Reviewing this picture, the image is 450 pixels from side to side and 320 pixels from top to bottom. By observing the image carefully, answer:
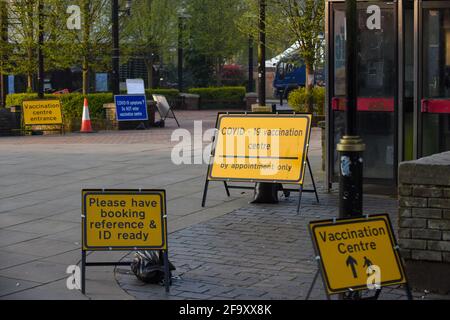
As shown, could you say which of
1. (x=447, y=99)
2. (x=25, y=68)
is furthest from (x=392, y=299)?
(x=25, y=68)

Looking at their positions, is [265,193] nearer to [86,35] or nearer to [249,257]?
[249,257]

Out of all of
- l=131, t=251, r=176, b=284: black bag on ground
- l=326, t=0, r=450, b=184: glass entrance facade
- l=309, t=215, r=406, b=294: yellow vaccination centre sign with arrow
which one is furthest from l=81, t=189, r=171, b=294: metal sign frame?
l=326, t=0, r=450, b=184: glass entrance facade

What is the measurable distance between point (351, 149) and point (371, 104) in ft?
14.6

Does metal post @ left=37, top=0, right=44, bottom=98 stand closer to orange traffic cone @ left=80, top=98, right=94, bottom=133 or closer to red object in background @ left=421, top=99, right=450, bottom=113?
orange traffic cone @ left=80, top=98, right=94, bottom=133

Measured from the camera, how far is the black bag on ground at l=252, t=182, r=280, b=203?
35.5ft

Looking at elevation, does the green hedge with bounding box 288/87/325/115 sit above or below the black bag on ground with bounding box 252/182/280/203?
above

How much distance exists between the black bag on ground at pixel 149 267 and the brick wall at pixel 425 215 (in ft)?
6.69

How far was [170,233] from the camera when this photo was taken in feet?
29.8

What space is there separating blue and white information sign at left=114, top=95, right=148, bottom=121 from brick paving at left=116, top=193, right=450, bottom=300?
1321cm

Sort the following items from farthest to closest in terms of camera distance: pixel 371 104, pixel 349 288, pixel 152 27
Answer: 1. pixel 152 27
2. pixel 371 104
3. pixel 349 288

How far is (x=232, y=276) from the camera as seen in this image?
23.7 feet

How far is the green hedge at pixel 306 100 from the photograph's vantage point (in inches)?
942

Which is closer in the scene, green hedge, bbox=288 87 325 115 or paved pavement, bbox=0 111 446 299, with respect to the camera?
paved pavement, bbox=0 111 446 299

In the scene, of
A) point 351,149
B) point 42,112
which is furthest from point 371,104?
point 42,112
